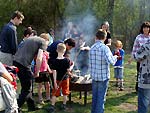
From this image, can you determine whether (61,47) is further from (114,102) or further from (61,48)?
(114,102)

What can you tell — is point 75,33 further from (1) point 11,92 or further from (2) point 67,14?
(2) point 67,14

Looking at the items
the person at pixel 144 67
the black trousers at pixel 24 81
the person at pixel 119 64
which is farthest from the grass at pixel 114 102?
the person at pixel 144 67

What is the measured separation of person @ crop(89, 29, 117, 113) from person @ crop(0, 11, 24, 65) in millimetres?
1701

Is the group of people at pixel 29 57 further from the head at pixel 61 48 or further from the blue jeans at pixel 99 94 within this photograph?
the blue jeans at pixel 99 94

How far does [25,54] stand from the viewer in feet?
22.8

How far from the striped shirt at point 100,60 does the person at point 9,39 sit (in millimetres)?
1711

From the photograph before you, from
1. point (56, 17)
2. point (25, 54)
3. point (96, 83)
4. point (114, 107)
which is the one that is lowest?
point (114, 107)

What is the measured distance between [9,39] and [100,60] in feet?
6.70

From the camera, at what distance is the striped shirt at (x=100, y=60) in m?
6.46

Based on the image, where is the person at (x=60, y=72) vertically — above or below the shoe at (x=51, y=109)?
above

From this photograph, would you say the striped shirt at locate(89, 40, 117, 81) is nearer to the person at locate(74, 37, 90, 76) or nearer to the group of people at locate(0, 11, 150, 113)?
the group of people at locate(0, 11, 150, 113)

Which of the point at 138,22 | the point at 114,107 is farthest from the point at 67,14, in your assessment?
the point at 114,107

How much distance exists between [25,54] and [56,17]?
14973mm

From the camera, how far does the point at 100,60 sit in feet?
21.4
